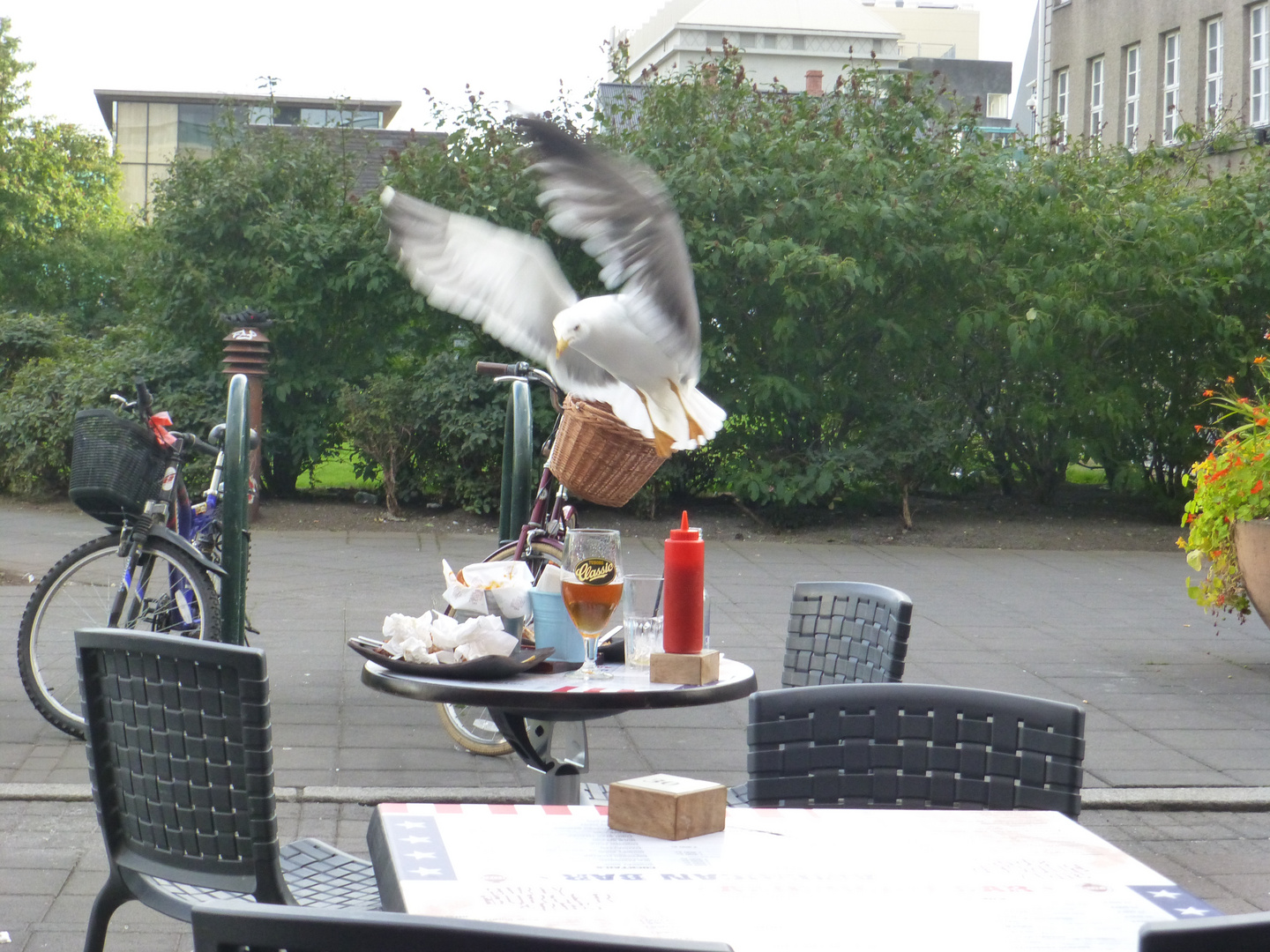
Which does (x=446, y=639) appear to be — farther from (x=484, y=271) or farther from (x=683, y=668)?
(x=484, y=271)

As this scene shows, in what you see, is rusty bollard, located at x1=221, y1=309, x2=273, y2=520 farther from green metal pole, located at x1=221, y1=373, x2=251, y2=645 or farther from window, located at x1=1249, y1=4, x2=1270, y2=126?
window, located at x1=1249, y1=4, x2=1270, y2=126

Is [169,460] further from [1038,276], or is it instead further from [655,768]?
[1038,276]

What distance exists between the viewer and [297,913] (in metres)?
1.25

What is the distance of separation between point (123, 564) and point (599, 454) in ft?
6.49

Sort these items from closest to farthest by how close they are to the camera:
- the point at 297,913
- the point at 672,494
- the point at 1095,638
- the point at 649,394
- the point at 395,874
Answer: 1. the point at 297,913
2. the point at 395,874
3. the point at 649,394
4. the point at 1095,638
5. the point at 672,494

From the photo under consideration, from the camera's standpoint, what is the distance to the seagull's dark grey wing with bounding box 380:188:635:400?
461 cm

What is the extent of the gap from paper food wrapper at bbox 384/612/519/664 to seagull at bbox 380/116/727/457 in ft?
3.25

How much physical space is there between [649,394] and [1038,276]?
8974 mm

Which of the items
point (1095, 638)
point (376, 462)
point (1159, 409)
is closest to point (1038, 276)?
A: point (1159, 409)

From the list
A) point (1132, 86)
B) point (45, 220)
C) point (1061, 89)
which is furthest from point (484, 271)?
point (45, 220)

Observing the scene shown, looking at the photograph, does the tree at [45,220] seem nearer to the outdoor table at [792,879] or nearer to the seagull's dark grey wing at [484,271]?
the seagull's dark grey wing at [484,271]

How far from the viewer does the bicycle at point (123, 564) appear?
4.91m

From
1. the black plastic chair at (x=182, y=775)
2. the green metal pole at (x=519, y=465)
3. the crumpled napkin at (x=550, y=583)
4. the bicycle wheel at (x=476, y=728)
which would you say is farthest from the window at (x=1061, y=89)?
the black plastic chair at (x=182, y=775)

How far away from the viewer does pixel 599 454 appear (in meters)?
4.20
